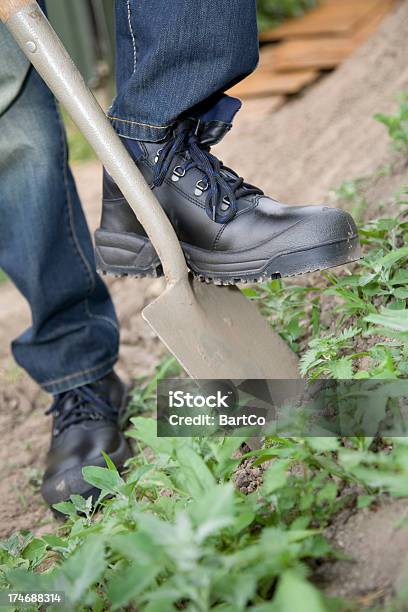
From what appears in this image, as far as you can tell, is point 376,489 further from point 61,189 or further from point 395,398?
point 61,189

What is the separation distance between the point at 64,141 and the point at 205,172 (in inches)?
17.7

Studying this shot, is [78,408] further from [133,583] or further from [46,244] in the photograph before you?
[133,583]

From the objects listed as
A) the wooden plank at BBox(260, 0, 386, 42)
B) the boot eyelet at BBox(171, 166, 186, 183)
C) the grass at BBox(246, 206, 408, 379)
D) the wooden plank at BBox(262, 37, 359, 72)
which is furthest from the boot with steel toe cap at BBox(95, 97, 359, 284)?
the wooden plank at BBox(260, 0, 386, 42)

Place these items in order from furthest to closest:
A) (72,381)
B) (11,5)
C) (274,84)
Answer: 1. (274,84)
2. (72,381)
3. (11,5)

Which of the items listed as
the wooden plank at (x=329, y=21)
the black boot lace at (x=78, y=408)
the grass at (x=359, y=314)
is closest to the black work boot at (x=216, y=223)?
the grass at (x=359, y=314)

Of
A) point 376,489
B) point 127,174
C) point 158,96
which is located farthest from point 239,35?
point 376,489

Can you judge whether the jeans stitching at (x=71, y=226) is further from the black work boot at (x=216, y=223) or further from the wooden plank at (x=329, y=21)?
the wooden plank at (x=329, y=21)

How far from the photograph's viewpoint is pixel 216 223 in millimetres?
1705

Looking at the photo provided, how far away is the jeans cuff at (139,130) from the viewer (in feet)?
5.52

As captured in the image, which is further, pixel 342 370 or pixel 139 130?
pixel 139 130

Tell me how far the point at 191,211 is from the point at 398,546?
2.83 ft

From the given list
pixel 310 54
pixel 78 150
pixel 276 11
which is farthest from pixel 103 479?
pixel 276 11

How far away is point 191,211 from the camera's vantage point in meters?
1.72

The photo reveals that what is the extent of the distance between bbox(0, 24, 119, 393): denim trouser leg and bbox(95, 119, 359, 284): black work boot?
0.70 ft
